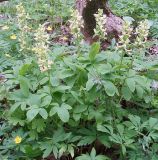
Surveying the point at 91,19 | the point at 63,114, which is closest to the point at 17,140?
the point at 63,114

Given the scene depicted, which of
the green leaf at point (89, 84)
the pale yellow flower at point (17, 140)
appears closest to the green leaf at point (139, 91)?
the green leaf at point (89, 84)

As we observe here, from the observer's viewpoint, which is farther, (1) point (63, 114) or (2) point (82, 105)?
(2) point (82, 105)

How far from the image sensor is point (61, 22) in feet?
17.6

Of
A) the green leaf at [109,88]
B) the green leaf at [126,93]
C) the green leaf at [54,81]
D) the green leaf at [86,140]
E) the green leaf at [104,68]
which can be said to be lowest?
the green leaf at [86,140]

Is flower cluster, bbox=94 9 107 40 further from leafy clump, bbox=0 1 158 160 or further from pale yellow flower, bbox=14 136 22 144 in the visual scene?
pale yellow flower, bbox=14 136 22 144

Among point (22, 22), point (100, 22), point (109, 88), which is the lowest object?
point (109, 88)

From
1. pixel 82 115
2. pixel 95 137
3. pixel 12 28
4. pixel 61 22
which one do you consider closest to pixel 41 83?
pixel 82 115

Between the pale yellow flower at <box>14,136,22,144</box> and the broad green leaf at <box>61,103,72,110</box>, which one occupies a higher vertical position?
the broad green leaf at <box>61,103,72,110</box>

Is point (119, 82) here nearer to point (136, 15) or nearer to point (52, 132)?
point (52, 132)

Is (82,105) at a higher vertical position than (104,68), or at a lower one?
lower

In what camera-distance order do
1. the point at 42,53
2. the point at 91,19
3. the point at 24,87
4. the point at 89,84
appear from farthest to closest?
the point at 91,19, the point at 24,87, the point at 42,53, the point at 89,84

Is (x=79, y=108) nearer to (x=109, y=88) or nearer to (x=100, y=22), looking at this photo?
(x=109, y=88)

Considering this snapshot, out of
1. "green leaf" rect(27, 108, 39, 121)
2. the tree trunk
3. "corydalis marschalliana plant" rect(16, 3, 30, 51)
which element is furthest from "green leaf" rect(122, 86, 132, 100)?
the tree trunk

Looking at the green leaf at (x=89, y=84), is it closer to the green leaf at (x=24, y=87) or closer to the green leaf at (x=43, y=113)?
the green leaf at (x=43, y=113)
